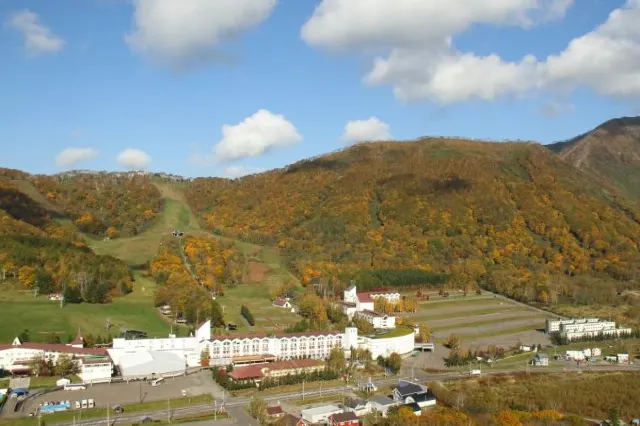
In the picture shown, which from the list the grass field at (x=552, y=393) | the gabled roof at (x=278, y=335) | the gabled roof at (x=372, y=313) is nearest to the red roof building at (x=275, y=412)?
the grass field at (x=552, y=393)

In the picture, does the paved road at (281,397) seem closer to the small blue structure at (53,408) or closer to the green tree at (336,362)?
the small blue structure at (53,408)

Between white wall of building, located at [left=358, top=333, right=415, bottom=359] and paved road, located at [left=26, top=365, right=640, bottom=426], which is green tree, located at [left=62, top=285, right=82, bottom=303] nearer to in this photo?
paved road, located at [left=26, top=365, right=640, bottom=426]

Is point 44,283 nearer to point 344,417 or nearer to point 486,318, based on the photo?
point 344,417

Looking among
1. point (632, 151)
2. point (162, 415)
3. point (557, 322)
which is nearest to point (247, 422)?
point (162, 415)

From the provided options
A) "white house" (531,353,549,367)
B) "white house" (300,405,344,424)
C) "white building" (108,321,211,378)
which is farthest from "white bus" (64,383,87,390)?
"white house" (531,353,549,367)

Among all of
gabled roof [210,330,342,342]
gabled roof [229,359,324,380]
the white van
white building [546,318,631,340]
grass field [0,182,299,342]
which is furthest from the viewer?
white building [546,318,631,340]

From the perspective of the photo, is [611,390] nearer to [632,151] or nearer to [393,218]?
[393,218]

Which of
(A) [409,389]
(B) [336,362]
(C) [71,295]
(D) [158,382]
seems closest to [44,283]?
(C) [71,295]
